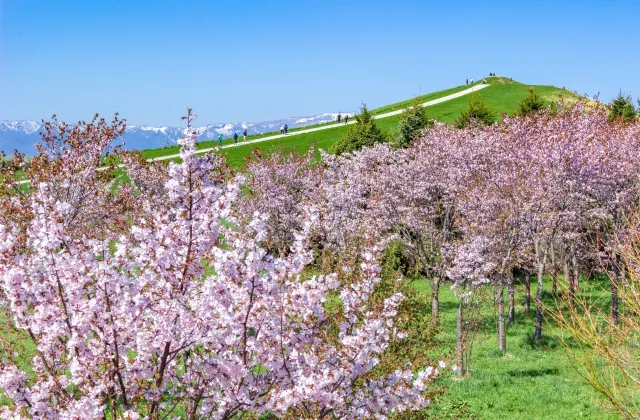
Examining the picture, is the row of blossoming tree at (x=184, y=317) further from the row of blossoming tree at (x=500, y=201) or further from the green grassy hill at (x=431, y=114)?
the green grassy hill at (x=431, y=114)


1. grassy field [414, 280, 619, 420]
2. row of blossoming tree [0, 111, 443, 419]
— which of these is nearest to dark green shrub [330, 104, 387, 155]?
grassy field [414, 280, 619, 420]

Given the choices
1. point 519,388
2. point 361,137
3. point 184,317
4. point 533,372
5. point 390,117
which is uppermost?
point 390,117

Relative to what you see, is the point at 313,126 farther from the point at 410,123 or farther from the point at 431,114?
the point at 410,123

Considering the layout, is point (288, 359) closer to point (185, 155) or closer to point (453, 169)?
point (185, 155)

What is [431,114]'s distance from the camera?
251 ft

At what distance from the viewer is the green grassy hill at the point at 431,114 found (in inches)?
2547

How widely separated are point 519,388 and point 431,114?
207 ft

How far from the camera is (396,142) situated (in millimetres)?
45562

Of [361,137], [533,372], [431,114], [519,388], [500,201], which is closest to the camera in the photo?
[519,388]

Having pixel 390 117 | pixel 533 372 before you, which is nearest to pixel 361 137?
pixel 533 372

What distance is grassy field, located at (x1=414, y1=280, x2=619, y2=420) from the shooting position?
15020mm

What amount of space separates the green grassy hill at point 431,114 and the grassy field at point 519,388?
3801cm

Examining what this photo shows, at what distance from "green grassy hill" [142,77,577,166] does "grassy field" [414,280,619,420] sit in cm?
3801

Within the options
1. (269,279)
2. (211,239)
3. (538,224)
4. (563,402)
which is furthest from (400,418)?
(538,224)
